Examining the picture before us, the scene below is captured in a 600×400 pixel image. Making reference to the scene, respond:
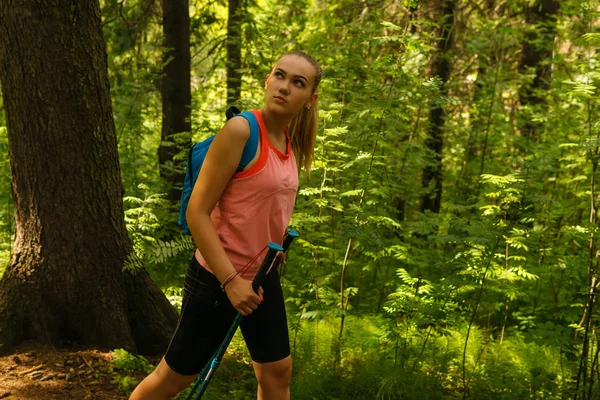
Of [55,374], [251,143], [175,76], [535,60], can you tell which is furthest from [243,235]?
[535,60]

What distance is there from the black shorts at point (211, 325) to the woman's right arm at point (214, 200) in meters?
0.24

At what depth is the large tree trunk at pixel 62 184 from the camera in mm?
3557

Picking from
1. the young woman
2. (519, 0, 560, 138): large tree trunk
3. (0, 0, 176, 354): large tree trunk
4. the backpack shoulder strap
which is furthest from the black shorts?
(519, 0, 560, 138): large tree trunk

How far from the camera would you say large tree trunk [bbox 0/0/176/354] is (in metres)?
3.56

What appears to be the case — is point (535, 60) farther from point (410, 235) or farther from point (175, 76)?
point (175, 76)

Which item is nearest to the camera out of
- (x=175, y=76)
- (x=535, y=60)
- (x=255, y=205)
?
(x=255, y=205)

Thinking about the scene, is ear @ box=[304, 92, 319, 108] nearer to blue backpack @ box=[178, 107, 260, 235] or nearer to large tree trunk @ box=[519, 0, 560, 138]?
blue backpack @ box=[178, 107, 260, 235]

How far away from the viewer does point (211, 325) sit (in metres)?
2.46

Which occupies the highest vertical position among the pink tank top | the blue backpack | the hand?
the blue backpack

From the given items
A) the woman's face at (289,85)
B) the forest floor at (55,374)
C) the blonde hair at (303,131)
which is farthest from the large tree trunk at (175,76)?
the woman's face at (289,85)

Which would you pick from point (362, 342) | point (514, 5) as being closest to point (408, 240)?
point (362, 342)

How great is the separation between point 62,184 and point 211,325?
188 centimetres

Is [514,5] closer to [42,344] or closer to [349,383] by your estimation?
[349,383]

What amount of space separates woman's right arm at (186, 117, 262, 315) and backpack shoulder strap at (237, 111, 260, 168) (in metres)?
0.03
